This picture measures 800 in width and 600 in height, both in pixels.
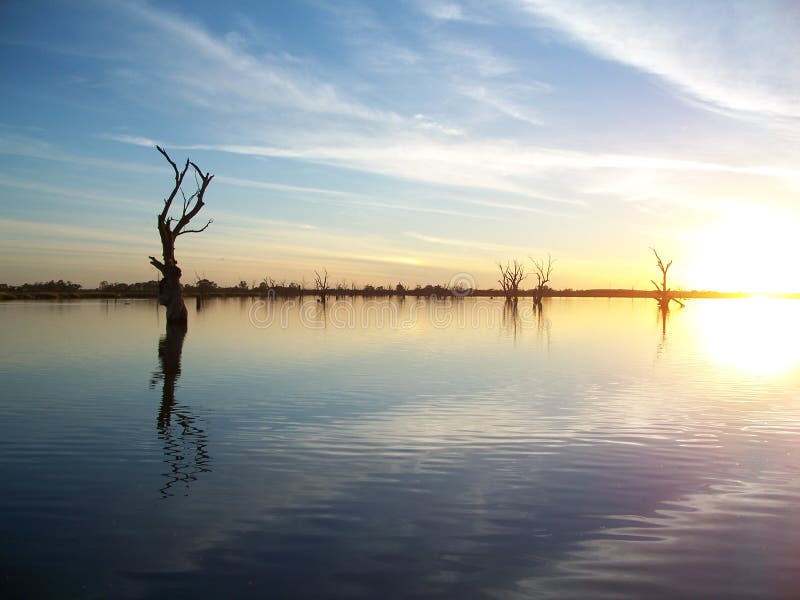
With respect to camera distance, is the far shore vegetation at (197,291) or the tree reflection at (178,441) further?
the far shore vegetation at (197,291)

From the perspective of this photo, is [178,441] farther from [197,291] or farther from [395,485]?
[197,291]

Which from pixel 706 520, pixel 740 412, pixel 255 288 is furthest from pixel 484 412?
pixel 255 288

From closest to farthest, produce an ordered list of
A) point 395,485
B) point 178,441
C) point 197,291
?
point 395,485 → point 178,441 → point 197,291

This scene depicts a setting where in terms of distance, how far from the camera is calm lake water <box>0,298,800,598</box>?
5262 millimetres

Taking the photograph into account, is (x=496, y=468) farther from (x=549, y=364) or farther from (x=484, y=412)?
(x=549, y=364)

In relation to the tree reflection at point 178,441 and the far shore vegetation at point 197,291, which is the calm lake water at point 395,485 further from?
the far shore vegetation at point 197,291

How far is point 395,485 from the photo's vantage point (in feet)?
25.2

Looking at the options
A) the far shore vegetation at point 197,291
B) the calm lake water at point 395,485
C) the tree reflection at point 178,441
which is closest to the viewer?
the calm lake water at point 395,485

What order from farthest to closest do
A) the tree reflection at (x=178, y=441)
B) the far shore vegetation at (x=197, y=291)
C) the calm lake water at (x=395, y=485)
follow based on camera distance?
1. the far shore vegetation at (x=197, y=291)
2. the tree reflection at (x=178, y=441)
3. the calm lake water at (x=395, y=485)

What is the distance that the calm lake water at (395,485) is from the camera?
5.26 m

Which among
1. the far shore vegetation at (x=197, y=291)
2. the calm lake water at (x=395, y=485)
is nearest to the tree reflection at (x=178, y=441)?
the calm lake water at (x=395, y=485)

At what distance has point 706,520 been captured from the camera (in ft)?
21.7

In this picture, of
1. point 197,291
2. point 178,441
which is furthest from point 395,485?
point 197,291

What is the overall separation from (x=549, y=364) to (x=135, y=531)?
16068mm
